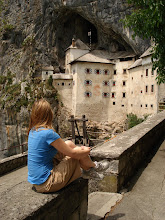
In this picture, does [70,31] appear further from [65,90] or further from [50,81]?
[65,90]

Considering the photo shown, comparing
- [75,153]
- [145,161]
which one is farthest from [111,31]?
[75,153]

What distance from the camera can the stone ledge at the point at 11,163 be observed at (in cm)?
855

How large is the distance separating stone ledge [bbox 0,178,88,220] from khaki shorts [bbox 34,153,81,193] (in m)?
0.06

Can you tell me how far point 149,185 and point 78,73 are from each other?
3085cm

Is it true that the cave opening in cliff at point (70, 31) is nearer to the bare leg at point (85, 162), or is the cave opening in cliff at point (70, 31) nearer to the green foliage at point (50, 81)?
the green foliage at point (50, 81)

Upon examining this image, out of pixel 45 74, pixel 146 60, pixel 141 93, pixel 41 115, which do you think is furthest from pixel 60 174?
pixel 45 74

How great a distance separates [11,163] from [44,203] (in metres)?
7.68

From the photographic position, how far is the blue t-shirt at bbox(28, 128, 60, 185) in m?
2.33

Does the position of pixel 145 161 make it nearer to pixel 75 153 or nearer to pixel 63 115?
pixel 75 153

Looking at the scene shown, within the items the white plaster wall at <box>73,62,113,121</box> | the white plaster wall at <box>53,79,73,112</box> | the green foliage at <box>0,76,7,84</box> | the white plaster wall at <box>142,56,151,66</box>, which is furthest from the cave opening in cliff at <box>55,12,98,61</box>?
the white plaster wall at <box>142,56,151,66</box>

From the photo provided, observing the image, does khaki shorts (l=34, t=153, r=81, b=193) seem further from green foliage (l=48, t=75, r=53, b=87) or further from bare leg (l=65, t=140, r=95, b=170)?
green foliage (l=48, t=75, r=53, b=87)

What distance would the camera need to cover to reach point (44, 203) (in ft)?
6.54

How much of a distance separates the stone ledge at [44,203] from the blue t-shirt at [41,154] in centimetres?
18

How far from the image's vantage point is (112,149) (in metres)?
3.94
